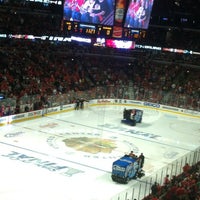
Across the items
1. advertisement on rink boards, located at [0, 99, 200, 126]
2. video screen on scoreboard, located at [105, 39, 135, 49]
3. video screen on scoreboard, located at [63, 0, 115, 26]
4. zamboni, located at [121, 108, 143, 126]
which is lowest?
advertisement on rink boards, located at [0, 99, 200, 126]

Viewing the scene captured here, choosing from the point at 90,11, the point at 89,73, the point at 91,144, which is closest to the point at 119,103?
the point at 89,73

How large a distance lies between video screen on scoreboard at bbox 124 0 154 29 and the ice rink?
578 centimetres

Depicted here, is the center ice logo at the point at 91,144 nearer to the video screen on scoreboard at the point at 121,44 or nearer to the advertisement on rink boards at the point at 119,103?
the advertisement on rink boards at the point at 119,103

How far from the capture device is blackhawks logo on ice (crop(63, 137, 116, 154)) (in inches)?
791

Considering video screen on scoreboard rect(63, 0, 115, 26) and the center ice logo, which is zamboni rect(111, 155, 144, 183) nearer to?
the center ice logo

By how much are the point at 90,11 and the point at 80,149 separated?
9.25m

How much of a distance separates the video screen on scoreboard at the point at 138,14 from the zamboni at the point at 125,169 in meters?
12.8

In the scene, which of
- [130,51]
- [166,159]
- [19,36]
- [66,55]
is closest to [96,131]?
[166,159]

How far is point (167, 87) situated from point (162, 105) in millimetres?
4522

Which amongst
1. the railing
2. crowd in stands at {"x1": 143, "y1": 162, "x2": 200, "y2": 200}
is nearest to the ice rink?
the railing

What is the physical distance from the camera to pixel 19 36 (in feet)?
106

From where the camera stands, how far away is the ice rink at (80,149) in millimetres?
15031

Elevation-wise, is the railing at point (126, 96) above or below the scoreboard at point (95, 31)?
below

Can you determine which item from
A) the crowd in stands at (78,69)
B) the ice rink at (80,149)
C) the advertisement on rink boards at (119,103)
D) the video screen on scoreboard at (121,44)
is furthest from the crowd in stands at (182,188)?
the video screen on scoreboard at (121,44)
